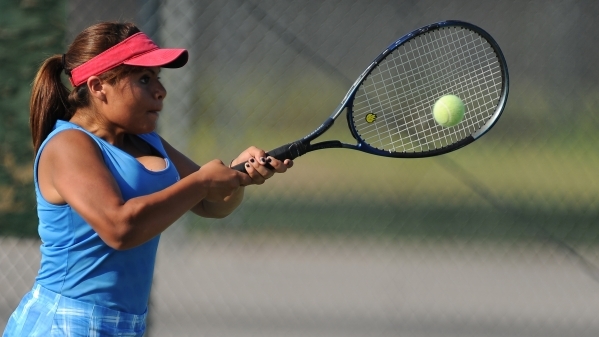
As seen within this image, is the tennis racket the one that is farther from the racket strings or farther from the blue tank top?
the blue tank top

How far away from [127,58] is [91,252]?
1.37 feet

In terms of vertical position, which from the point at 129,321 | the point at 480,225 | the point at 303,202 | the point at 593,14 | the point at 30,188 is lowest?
the point at 30,188

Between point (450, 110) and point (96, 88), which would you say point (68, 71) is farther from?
point (450, 110)

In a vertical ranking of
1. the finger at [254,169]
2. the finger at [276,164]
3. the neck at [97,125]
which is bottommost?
the neck at [97,125]

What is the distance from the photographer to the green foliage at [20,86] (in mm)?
3041

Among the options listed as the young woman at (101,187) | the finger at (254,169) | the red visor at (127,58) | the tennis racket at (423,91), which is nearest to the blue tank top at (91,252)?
the young woman at (101,187)

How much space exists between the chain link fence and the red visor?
4.39 feet

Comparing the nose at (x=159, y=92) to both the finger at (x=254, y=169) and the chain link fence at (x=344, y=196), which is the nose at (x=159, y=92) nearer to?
the finger at (x=254, y=169)

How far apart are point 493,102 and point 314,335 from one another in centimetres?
112

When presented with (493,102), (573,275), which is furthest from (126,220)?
(573,275)

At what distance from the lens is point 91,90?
1.73 m

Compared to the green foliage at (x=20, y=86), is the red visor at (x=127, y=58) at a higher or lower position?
higher

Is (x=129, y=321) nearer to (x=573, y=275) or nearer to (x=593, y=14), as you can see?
(x=573, y=275)

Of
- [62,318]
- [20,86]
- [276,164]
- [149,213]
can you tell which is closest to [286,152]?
[276,164]
